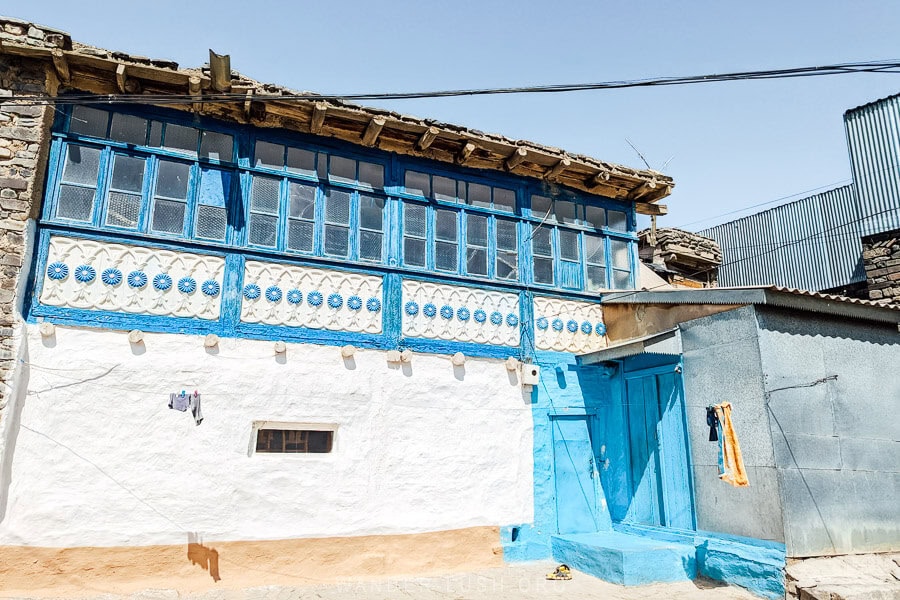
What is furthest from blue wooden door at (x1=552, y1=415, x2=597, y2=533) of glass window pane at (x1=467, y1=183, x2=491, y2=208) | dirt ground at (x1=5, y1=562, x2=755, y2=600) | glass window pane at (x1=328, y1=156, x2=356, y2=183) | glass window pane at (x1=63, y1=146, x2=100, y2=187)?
glass window pane at (x1=63, y1=146, x2=100, y2=187)

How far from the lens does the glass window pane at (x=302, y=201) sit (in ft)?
29.5

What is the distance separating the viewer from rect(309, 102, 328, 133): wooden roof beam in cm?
871

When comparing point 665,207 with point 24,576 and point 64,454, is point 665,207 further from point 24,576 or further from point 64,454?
point 24,576

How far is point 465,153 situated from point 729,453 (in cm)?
555

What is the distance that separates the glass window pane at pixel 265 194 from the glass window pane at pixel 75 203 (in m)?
1.92

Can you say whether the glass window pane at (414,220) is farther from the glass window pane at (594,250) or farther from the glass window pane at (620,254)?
the glass window pane at (620,254)

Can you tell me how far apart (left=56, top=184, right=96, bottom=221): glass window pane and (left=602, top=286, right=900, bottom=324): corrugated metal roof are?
310 inches

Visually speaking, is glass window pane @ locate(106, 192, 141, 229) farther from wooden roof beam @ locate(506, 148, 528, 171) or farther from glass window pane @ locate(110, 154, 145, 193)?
wooden roof beam @ locate(506, 148, 528, 171)

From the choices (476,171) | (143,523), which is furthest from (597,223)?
(143,523)

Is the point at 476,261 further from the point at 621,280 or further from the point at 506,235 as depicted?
the point at 621,280

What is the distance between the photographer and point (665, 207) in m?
11.8

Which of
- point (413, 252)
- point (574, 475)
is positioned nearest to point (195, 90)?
point (413, 252)

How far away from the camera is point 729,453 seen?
789cm

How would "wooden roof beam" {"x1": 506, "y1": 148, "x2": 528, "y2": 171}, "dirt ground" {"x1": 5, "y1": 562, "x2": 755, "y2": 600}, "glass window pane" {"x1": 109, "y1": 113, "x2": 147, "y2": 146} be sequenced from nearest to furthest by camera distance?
"dirt ground" {"x1": 5, "y1": 562, "x2": 755, "y2": 600}, "glass window pane" {"x1": 109, "y1": 113, "x2": 147, "y2": 146}, "wooden roof beam" {"x1": 506, "y1": 148, "x2": 528, "y2": 171}
